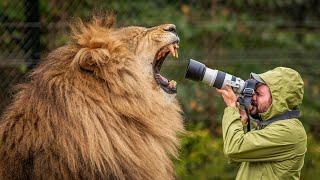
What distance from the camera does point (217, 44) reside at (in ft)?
27.8

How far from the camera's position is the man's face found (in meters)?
4.75

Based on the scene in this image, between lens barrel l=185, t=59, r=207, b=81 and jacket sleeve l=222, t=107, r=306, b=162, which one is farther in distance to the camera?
lens barrel l=185, t=59, r=207, b=81

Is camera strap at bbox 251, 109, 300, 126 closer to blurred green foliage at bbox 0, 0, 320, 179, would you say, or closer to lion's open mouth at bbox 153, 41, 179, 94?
lion's open mouth at bbox 153, 41, 179, 94

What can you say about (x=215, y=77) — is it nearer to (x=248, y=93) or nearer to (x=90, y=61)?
(x=248, y=93)

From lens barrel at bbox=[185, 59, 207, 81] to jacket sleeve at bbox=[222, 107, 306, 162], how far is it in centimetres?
39

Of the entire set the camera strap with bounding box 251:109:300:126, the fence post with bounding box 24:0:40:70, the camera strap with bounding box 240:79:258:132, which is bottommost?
the fence post with bounding box 24:0:40:70

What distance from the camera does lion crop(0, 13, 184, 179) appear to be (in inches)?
172

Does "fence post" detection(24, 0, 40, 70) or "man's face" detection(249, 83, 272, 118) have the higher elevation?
"man's face" detection(249, 83, 272, 118)

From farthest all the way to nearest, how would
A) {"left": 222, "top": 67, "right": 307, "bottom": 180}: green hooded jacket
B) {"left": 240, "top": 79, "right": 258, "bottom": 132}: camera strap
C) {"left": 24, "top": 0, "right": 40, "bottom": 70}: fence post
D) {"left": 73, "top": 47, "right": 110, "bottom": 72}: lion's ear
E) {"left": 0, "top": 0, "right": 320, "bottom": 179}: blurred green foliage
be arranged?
{"left": 0, "top": 0, "right": 320, "bottom": 179}: blurred green foliage
{"left": 24, "top": 0, "right": 40, "bottom": 70}: fence post
{"left": 240, "top": 79, "right": 258, "bottom": 132}: camera strap
{"left": 222, "top": 67, "right": 307, "bottom": 180}: green hooded jacket
{"left": 73, "top": 47, "right": 110, "bottom": 72}: lion's ear

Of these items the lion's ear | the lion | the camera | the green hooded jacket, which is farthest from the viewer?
the camera

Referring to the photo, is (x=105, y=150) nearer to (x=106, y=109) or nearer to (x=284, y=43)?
(x=106, y=109)

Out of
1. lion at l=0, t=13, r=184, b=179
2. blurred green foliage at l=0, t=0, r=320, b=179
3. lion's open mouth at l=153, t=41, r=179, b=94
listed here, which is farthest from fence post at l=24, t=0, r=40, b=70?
lion's open mouth at l=153, t=41, r=179, b=94

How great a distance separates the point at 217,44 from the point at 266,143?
12.7ft

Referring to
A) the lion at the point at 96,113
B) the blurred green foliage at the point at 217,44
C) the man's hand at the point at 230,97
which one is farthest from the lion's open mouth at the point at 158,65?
the blurred green foliage at the point at 217,44
